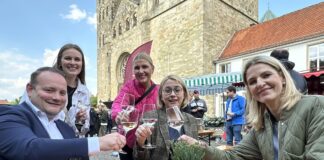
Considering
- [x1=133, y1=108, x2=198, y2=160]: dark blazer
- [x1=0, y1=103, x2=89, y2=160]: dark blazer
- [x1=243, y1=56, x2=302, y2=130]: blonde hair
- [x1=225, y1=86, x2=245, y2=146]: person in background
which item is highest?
[x1=243, y1=56, x2=302, y2=130]: blonde hair

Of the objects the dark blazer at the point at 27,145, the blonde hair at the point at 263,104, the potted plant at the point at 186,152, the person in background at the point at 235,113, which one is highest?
the blonde hair at the point at 263,104

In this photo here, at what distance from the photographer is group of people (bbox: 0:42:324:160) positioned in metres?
1.32

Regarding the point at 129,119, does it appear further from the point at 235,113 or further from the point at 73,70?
the point at 235,113

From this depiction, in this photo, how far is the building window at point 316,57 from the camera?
14375mm

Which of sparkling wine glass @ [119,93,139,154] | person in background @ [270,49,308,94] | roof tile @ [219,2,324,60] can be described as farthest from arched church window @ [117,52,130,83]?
sparkling wine glass @ [119,93,139,154]

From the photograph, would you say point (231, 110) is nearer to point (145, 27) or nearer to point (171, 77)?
point (171, 77)

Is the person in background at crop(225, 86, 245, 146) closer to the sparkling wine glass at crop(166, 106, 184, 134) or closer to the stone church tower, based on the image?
the sparkling wine glass at crop(166, 106, 184, 134)

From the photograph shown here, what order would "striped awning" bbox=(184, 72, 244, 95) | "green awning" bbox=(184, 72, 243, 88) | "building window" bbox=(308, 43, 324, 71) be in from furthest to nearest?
"building window" bbox=(308, 43, 324, 71), "striped awning" bbox=(184, 72, 244, 95), "green awning" bbox=(184, 72, 243, 88)

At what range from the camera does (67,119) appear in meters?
2.32

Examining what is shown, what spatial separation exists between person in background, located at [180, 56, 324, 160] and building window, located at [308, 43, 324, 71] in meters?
14.3

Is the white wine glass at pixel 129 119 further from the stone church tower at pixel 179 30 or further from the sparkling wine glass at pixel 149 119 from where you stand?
the stone church tower at pixel 179 30

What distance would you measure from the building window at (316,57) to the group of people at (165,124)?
14.2m

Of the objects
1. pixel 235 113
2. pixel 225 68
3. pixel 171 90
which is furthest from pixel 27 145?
pixel 225 68

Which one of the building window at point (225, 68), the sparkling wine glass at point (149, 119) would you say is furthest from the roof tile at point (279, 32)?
the sparkling wine glass at point (149, 119)
